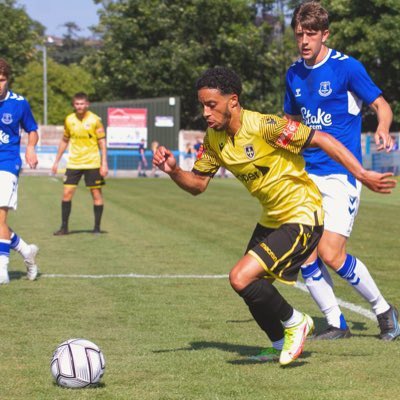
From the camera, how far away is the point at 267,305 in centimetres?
561

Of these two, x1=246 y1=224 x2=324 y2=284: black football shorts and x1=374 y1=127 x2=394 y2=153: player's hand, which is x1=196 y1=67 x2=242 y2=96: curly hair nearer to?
x1=246 y1=224 x2=324 y2=284: black football shorts

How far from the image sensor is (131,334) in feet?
22.6

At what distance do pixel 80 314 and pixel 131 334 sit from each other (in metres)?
1.00

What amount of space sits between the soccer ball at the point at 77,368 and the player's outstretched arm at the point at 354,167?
1822 millimetres

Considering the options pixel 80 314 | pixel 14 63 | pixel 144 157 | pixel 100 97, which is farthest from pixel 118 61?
pixel 80 314

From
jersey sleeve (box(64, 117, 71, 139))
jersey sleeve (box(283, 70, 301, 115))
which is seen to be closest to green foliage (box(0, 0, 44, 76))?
jersey sleeve (box(64, 117, 71, 139))

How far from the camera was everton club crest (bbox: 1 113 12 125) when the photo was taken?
31.1ft

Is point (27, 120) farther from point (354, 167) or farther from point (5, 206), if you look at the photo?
point (354, 167)

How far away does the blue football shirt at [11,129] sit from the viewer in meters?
Answer: 9.49

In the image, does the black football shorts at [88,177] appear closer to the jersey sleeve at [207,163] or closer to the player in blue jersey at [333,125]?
the player in blue jersey at [333,125]

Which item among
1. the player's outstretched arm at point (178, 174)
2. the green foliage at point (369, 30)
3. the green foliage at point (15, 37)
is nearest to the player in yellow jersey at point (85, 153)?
the player's outstretched arm at point (178, 174)

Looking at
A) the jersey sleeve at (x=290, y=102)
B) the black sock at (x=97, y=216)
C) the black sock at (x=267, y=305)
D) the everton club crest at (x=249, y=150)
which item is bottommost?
the black sock at (x=97, y=216)

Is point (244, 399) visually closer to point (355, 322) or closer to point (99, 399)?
point (99, 399)

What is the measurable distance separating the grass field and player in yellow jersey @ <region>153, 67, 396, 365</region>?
332mm
